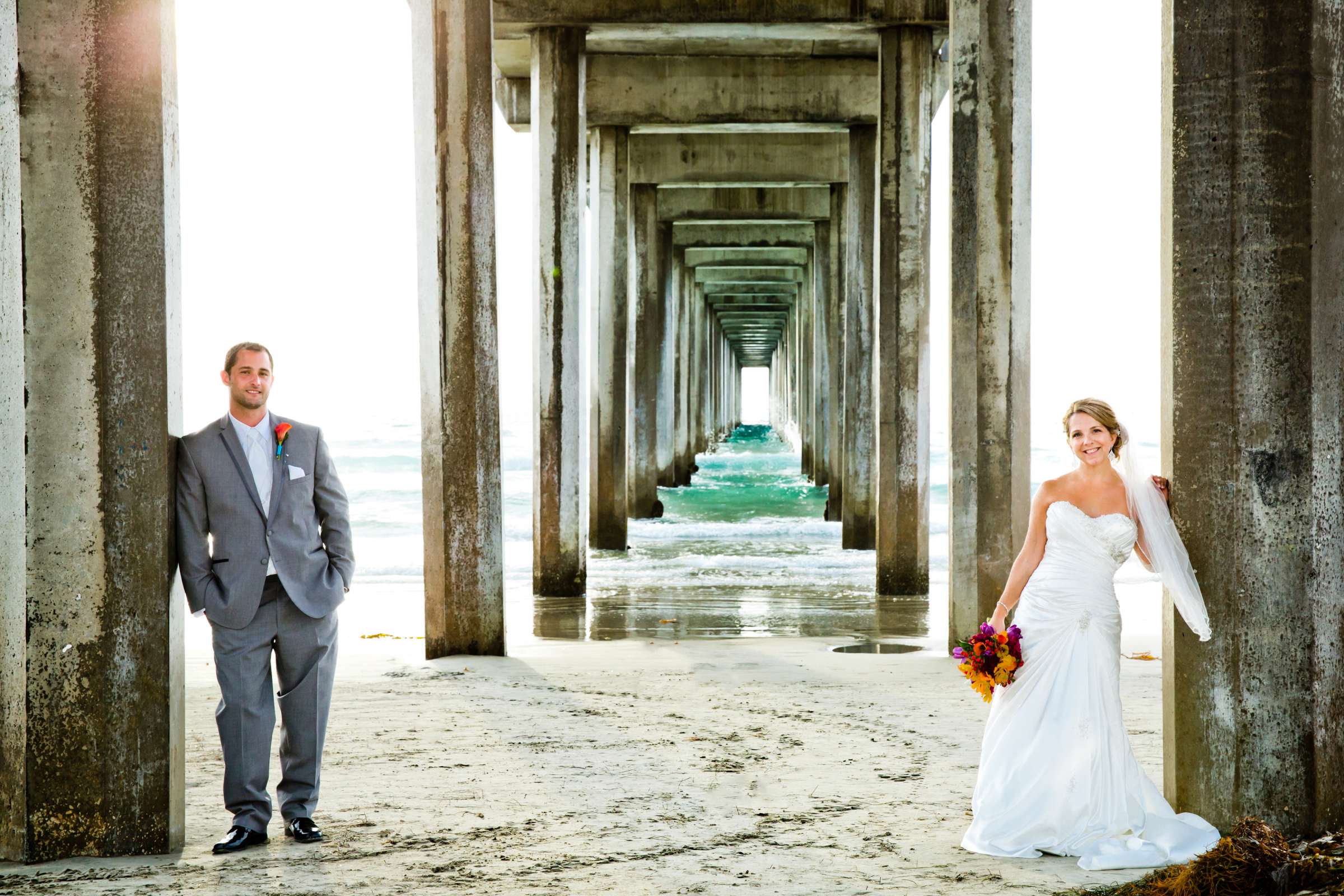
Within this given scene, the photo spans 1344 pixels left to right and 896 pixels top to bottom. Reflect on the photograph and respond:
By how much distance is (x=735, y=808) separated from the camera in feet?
15.5

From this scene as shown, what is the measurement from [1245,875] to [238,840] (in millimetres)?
3039

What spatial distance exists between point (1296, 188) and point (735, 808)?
9.21 ft

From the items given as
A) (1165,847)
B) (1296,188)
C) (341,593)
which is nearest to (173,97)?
(341,593)

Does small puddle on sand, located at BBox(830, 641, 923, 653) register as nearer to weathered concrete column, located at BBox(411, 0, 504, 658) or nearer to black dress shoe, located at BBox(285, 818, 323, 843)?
weathered concrete column, located at BBox(411, 0, 504, 658)

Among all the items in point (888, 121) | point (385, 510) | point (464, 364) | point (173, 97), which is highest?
point (888, 121)

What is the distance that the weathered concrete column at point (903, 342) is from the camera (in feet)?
39.3

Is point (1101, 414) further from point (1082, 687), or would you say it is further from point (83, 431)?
point (83, 431)

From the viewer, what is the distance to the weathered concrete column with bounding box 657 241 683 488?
23.3 meters

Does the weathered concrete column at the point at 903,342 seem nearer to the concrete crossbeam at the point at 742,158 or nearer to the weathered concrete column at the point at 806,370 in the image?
the concrete crossbeam at the point at 742,158

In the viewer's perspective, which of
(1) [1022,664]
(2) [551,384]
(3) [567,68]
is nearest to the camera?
(1) [1022,664]

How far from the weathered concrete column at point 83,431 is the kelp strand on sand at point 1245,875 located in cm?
292

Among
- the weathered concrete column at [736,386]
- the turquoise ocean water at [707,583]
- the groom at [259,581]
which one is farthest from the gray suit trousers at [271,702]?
the weathered concrete column at [736,386]

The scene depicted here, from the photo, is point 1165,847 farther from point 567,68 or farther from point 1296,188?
point 567,68

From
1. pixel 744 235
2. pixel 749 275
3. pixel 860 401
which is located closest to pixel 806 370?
pixel 744 235
